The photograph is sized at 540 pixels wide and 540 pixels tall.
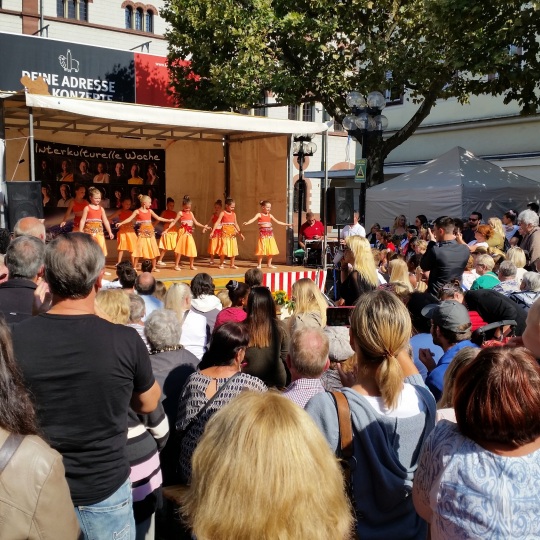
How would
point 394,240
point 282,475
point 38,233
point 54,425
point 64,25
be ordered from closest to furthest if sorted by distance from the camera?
point 282,475 < point 54,425 < point 38,233 < point 394,240 < point 64,25

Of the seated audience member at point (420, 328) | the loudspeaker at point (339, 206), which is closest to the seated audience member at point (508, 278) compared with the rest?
the seated audience member at point (420, 328)

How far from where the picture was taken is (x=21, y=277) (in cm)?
346

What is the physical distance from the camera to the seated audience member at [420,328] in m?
4.13

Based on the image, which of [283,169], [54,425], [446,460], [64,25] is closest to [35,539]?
[54,425]

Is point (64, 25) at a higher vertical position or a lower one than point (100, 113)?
higher

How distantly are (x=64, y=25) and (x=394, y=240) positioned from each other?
19496 millimetres

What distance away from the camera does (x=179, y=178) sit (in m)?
15.9

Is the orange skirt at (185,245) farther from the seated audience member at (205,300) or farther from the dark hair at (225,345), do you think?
the dark hair at (225,345)

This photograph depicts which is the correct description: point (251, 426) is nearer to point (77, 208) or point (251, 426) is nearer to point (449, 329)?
point (449, 329)

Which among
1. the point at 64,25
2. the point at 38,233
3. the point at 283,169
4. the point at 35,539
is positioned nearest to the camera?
the point at 35,539

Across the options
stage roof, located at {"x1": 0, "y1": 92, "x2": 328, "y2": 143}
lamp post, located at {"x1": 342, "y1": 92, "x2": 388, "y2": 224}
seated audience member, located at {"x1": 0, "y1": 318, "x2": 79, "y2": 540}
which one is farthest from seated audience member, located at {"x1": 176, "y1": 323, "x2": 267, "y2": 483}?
lamp post, located at {"x1": 342, "y1": 92, "x2": 388, "y2": 224}

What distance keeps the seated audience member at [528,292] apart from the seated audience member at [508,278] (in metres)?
0.29

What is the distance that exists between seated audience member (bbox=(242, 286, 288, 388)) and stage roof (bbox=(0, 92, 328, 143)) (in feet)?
20.8

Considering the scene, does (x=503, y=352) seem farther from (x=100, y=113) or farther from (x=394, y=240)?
(x=394, y=240)
